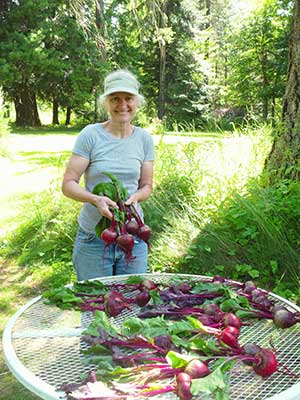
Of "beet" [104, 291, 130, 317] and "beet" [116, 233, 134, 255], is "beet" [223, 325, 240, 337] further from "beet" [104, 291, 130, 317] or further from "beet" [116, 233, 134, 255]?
"beet" [116, 233, 134, 255]

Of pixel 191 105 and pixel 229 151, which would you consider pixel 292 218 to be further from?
pixel 191 105

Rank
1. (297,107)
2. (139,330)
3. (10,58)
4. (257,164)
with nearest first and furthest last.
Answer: (139,330)
(297,107)
(257,164)
(10,58)

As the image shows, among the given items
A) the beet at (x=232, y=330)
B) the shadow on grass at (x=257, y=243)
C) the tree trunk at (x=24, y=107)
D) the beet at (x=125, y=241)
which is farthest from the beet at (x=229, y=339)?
the tree trunk at (x=24, y=107)

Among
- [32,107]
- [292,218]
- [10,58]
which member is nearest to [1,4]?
[10,58]

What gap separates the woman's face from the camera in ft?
8.19

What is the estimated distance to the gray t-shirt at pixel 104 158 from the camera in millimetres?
2506

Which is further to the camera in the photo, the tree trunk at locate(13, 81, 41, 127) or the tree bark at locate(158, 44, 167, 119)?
the tree trunk at locate(13, 81, 41, 127)

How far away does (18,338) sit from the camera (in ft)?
5.41

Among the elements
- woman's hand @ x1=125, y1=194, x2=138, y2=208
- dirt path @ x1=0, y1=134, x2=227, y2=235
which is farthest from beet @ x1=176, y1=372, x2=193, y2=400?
dirt path @ x1=0, y1=134, x2=227, y2=235

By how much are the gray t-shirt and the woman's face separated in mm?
109

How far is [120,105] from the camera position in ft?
8.23

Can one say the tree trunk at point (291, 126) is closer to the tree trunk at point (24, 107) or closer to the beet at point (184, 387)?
the beet at point (184, 387)

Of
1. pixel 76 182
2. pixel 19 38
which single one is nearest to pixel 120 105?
pixel 76 182

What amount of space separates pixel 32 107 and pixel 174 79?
31.7ft
